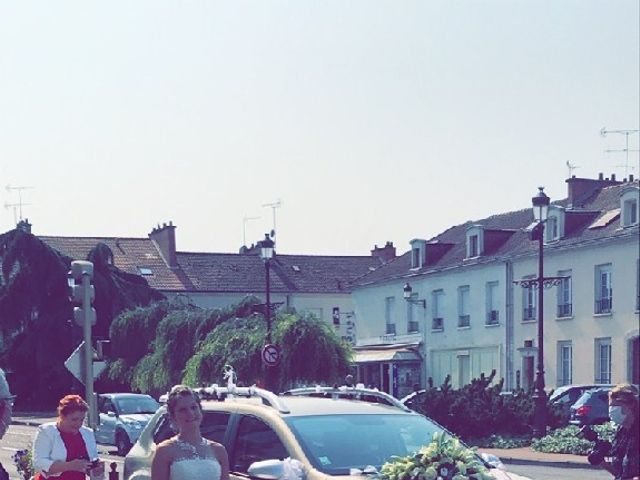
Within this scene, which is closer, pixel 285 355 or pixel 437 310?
pixel 285 355

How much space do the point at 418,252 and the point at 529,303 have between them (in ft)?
31.9

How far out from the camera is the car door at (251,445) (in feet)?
23.0

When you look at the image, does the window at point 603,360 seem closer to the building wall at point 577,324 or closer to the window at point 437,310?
the building wall at point 577,324

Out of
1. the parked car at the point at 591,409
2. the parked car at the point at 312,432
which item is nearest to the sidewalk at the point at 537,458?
the parked car at the point at 591,409

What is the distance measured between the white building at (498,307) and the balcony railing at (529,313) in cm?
8

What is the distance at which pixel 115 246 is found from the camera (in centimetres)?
6838

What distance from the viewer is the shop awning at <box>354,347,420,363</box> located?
49.8 meters

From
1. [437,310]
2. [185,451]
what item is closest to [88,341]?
[185,451]

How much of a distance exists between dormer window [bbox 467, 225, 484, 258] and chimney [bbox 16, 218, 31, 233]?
759 inches

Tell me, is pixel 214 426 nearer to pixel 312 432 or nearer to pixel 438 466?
pixel 312 432

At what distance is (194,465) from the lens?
5.47m

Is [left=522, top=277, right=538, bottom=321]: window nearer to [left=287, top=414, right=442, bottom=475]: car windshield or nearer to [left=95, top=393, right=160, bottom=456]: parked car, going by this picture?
[left=95, top=393, right=160, bottom=456]: parked car

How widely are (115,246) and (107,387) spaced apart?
78.9 ft

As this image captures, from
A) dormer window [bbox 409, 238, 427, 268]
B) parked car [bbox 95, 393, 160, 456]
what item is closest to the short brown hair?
parked car [bbox 95, 393, 160, 456]
